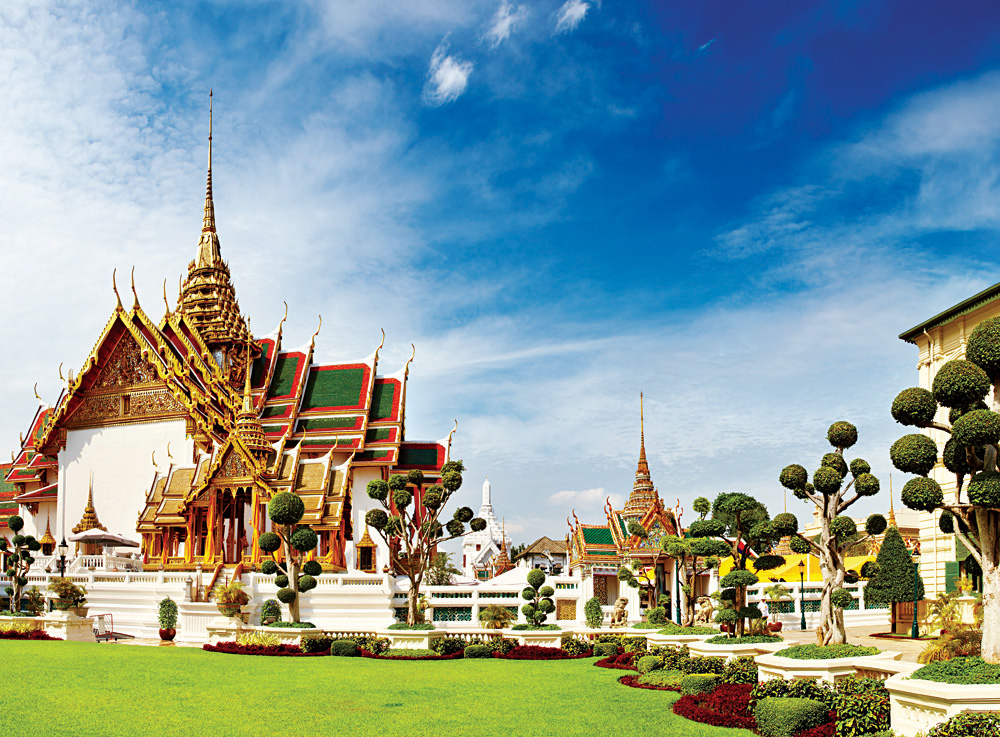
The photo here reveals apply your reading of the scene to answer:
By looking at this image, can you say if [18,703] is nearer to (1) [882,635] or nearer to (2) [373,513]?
(2) [373,513]

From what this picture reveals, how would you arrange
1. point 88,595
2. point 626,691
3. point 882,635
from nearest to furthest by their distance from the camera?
1. point 626,691
2. point 882,635
3. point 88,595

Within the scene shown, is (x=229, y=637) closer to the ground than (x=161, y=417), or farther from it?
closer to the ground

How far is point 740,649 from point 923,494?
5.28 meters

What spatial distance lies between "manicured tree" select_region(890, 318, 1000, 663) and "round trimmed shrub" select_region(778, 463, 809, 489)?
280 centimetres

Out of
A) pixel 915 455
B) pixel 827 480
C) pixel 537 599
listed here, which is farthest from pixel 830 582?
pixel 537 599

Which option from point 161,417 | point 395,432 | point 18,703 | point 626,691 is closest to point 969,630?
point 626,691

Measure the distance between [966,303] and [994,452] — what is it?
12.7m

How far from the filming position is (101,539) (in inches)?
1227

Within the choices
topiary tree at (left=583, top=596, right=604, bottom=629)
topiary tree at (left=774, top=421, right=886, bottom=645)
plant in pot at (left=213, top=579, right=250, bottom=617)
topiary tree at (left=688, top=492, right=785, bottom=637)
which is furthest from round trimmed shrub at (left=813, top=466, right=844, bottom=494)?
plant in pot at (left=213, top=579, right=250, bottom=617)

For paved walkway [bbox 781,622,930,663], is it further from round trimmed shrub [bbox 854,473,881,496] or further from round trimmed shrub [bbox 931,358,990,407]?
round trimmed shrub [bbox 931,358,990,407]

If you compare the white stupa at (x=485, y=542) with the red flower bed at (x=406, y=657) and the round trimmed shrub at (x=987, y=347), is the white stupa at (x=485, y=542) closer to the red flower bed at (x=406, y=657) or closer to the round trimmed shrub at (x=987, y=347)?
the red flower bed at (x=406, y=657)

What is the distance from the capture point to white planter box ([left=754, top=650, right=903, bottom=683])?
10.8 m

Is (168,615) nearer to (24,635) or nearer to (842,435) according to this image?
(24,635)

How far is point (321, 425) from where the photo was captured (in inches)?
1449
